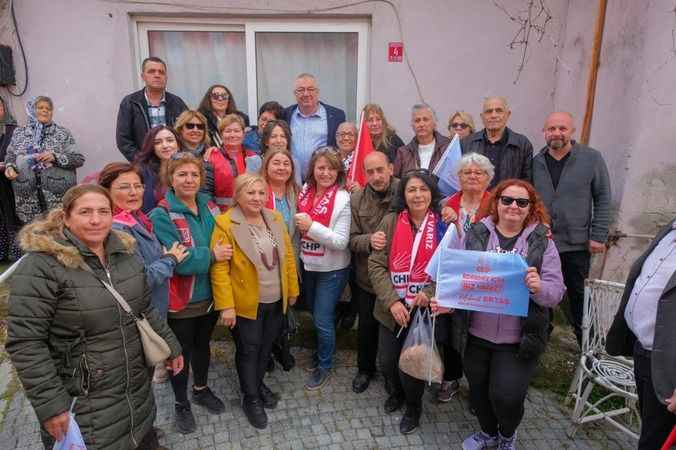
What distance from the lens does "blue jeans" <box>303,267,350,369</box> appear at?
138 inches

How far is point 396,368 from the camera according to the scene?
3.25 metres

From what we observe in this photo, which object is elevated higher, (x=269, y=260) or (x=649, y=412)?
(x=269, y=260)

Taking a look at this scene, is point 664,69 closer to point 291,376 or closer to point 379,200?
point 379,200

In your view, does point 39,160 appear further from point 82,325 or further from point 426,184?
point 426,184

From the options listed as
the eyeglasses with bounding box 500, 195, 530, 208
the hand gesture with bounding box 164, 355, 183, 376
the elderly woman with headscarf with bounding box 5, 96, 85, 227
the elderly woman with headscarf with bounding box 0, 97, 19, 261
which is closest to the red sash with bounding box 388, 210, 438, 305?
the eyeglasses with bounding box 500, 195, 530, 208

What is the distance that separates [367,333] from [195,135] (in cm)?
221

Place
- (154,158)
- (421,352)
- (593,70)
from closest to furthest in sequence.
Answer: (421,352) → (154,158) → (593,70)

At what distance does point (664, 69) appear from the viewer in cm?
415

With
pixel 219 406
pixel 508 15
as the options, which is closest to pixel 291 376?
pixel 219 406

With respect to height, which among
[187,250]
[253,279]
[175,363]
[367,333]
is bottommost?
[367,333]

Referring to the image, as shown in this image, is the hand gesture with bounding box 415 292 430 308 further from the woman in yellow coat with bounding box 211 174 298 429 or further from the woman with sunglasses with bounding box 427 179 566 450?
the woman in yellow coat with bounding box 211 174 298 429

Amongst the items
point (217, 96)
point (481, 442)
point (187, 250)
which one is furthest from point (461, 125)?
point (187, 250)

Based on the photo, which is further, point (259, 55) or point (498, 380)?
point (259, 55)

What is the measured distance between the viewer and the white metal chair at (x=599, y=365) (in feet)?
10.3
